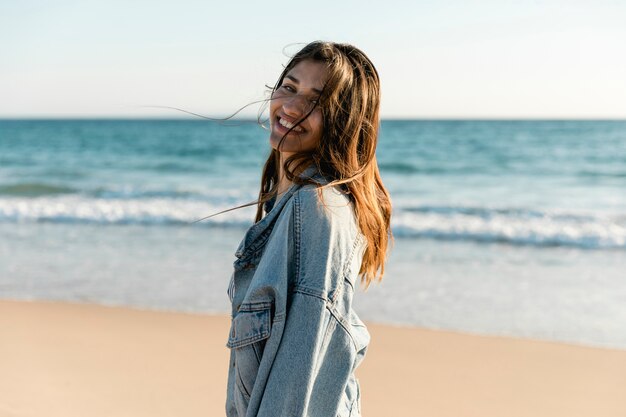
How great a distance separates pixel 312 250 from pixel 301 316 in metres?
0.16

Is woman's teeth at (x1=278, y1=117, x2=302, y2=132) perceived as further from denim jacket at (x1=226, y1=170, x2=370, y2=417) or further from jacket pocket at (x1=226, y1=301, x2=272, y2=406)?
jacket pocket at (x1=226, y1=301, x2=272, y2=406)

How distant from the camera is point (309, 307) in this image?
1656mm

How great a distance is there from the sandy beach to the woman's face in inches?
105

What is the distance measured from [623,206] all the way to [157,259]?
9.19 metres

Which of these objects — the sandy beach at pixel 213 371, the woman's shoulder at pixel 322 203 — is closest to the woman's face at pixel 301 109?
the woman's shoulder at pixel 322 203

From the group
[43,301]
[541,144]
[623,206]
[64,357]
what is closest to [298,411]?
[64,357]

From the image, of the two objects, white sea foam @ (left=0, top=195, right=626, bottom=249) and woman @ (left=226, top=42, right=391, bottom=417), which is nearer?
woman @ (left=226, top=42, right=391, bottom=417)

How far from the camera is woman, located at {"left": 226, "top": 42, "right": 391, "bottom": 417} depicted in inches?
65.3

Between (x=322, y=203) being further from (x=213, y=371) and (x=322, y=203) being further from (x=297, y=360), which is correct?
(x=213, y=371)

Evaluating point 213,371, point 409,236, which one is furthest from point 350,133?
point 409,236

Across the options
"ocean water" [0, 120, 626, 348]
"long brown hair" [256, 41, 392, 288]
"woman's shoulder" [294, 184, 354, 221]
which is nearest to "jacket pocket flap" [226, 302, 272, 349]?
"woman's shoulder" [294, 184, 354, 221]

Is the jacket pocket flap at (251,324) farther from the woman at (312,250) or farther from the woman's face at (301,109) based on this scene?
the woman's face at (301,109)

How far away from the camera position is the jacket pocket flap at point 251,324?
1.67 metres

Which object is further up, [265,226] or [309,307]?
[265,226]
